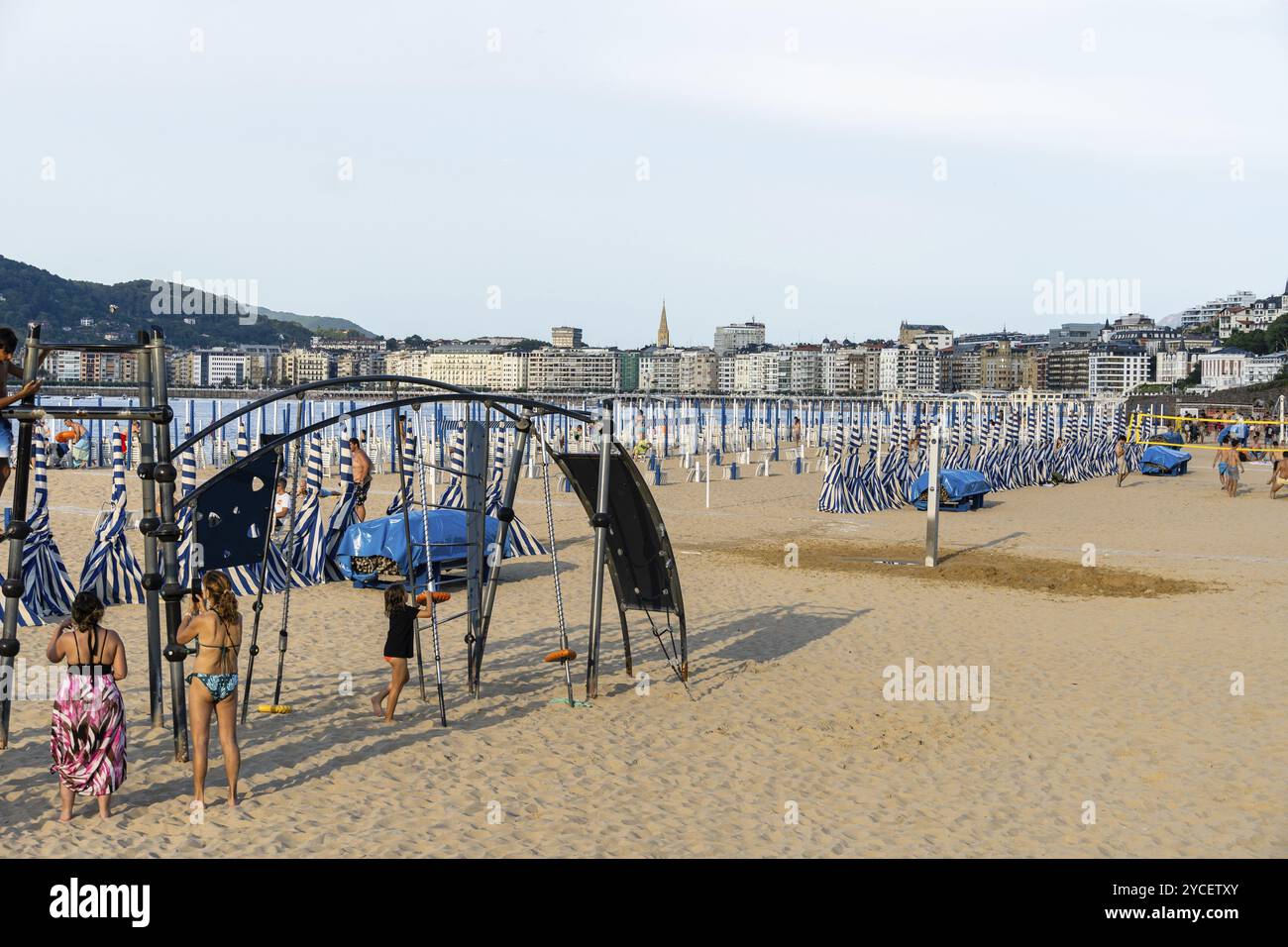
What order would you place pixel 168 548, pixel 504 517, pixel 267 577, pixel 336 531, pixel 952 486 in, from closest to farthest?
pixel 168 548 → pixel 504 517 → pixel 267 577 → pixel 336 531 → pixel 952 486

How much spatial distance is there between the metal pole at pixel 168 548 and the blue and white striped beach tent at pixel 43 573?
19.0 feet

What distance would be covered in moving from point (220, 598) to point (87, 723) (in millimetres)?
1010

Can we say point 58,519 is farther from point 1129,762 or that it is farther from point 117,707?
point 1129,762

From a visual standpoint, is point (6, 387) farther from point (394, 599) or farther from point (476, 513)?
point (476, 513)

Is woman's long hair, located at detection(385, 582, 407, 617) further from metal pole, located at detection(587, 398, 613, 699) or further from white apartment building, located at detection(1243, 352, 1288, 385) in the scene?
white apartment building, located at detection(1243, 352, 1288, 385)

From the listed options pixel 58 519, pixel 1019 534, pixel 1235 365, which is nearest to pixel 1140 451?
pixel 1019 534

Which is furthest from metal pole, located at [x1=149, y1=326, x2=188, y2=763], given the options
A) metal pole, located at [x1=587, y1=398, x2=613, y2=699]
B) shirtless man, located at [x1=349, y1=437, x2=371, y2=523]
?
shirtless man, located at [x1=349, y1=437, x2=371, y2=523]

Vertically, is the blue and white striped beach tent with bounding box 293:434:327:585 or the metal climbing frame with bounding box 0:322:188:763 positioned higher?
the metal climbing frame with bounding box 0:322:188:763

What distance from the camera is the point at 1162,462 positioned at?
128ft

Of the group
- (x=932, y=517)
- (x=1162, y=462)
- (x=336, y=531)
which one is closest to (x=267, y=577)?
(x=336, y=531)

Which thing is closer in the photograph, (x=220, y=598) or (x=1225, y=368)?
(x=220, y=598)

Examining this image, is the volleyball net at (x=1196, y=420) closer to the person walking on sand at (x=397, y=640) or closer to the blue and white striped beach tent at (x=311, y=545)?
the blue and white striped beach tent at (x=311, y=545)

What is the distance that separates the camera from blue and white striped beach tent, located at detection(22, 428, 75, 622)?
1291 cm

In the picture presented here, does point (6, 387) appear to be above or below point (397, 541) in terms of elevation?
above
